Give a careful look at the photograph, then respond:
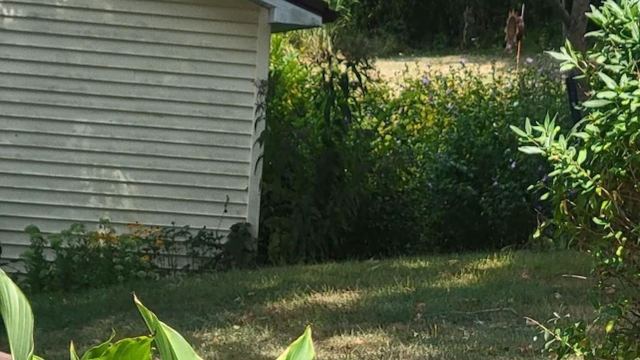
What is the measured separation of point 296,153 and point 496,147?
1.98 m

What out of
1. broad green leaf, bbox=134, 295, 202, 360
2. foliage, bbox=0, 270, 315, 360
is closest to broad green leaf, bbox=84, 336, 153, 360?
foliage, bbox=0, 270, 315, 360

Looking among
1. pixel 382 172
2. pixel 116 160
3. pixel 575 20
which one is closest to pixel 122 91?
pixel 116 160

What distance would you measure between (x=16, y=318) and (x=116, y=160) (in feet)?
23.1

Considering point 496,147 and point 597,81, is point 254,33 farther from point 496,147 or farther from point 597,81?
point 597,81

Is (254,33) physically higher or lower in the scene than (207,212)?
higher

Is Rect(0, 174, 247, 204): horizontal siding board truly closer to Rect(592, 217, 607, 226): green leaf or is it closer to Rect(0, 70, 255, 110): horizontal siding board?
Rect(0, 70, 255, 110): horizontal siding board

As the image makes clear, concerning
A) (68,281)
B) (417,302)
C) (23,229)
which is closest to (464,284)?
A: (417,302)

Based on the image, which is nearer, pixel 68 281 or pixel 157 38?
pixel 68 281

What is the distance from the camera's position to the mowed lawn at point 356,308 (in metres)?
5.68

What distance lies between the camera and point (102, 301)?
732 cm

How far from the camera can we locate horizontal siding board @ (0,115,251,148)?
8758 mm

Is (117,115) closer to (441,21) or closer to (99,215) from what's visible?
(99,215)

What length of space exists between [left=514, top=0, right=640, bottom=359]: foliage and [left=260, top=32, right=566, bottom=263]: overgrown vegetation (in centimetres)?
515

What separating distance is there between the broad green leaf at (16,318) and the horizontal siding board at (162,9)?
704 cm
